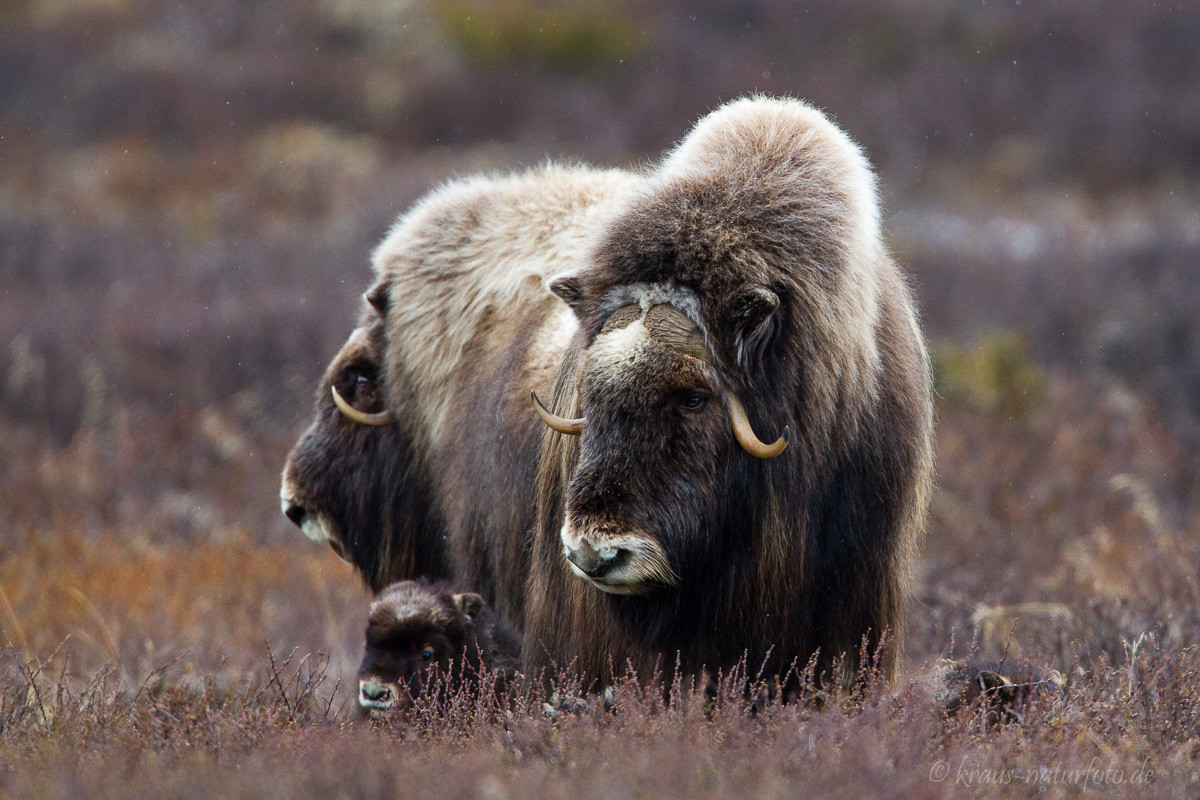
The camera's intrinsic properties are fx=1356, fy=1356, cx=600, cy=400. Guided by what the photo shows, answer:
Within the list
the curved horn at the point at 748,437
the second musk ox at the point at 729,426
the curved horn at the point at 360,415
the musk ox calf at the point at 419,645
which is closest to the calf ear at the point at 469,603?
the musk ox calf at the point at 419,645

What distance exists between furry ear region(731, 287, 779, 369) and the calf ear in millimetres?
1221

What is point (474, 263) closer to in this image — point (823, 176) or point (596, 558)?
point (823, 176)

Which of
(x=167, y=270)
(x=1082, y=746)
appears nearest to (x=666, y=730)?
(x=1082, y=746)

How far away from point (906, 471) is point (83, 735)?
202 centimetres

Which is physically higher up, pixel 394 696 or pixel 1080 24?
pixel 1080 24

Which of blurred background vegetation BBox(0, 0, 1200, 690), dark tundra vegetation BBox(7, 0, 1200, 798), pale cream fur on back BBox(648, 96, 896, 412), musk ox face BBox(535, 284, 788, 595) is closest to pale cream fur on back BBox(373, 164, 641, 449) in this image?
dark tundra vegetation BBox(7, 0, 1200, 798)

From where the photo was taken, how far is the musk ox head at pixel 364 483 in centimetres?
455

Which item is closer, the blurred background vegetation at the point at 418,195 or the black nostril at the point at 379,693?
the black nostril at the point at 379,693

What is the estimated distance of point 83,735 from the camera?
3037mm

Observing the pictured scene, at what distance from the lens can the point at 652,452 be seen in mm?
2928

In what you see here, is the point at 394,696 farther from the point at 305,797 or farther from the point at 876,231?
the point at 876,231

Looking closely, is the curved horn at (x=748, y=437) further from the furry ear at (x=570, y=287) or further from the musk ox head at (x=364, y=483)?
the musk ox head at (x=364, y=483)

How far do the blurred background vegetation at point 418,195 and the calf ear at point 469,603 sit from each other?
1.16 metres

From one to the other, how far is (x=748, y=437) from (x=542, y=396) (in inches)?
36.0
